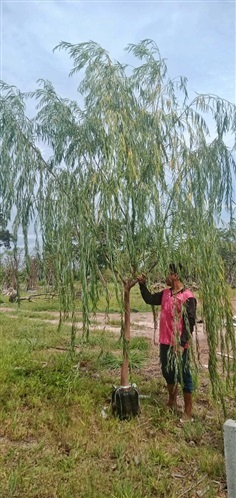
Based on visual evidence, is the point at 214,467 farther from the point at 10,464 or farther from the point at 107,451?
the point at 10,464

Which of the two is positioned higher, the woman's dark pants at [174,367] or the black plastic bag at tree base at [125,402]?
the woman's dark pants at [174,367]

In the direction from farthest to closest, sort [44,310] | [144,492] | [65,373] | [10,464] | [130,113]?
[44,310], [65,373], [130,113], [10,464], [144,492]

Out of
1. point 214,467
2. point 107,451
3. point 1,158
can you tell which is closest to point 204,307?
point 214,467

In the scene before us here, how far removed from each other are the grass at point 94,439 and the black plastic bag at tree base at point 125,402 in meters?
0.07

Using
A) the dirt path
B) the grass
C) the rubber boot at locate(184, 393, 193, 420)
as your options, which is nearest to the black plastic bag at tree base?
the grass

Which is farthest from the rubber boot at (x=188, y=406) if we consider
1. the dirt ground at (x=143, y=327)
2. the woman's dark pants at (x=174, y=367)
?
the dirt ground at (x=143, y=327)

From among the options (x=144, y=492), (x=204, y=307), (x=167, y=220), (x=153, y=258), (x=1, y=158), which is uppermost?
(x=1, y=158)

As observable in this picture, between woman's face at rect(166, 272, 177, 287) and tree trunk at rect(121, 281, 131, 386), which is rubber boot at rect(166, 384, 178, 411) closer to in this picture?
tree trunk at rect(121, 281, 131, 386)

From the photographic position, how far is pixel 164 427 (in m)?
3.47

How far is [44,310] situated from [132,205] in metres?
9.67

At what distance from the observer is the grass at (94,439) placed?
2.58 meters

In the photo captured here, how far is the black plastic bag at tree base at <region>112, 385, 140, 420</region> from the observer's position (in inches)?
140

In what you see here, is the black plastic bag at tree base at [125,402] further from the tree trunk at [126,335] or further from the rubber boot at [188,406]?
the rubber boot at [188,406]

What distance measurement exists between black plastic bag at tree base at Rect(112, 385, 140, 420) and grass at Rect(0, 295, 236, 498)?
70 millimetres
